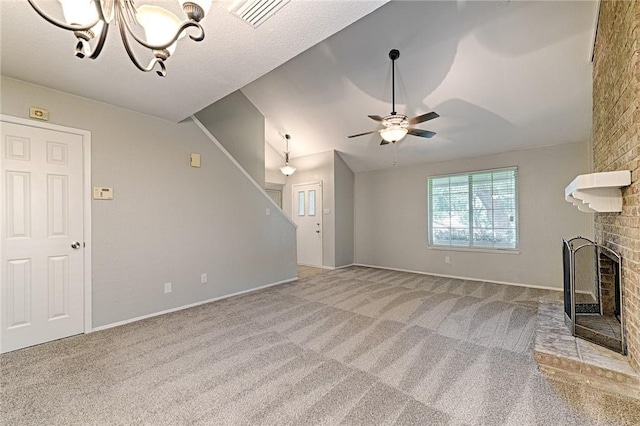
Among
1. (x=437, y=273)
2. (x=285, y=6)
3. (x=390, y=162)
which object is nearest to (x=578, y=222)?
(x=437, y=273)

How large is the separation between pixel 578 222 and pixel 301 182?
535 cm

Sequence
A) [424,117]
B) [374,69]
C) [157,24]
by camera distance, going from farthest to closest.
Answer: [374,69] < [424,117] < [157,24]

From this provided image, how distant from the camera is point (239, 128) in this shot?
5.70 meters

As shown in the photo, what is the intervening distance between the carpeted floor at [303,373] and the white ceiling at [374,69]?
250cm

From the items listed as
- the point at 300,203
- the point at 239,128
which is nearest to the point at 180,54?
the point at 239,128

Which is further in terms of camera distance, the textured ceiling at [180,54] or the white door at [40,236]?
the white door at [40,236]

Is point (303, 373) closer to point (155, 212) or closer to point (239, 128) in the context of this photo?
point (155, 212)

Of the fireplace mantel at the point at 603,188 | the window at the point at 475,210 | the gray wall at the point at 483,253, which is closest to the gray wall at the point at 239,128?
the gray wall at the point at 483,253

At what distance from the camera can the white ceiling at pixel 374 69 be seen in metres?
2.00

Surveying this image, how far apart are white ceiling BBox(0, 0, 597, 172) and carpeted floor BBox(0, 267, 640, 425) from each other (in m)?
2.50

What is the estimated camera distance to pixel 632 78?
1.82m

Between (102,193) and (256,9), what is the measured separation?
8.57 ft

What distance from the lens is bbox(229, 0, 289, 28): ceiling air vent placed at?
1.69 meters

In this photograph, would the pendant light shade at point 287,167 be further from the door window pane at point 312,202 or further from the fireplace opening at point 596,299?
the fireplace opening at point 596,299
